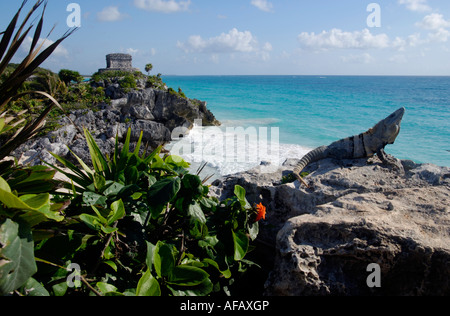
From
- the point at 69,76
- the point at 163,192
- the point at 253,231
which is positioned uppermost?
the point at 69,76

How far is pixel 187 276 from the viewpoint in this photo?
57.5 inches

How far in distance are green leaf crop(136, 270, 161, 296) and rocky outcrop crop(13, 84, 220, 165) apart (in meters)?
Answer: 10.1

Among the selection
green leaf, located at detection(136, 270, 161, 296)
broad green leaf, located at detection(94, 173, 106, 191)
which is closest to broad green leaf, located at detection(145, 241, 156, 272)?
green leaf, located at detection(136, 270, 161, 296)

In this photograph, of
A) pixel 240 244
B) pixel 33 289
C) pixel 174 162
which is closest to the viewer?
pixel 33 289

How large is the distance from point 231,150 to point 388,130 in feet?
31.4

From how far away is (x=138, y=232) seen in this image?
171cm

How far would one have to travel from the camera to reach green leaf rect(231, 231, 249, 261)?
1737mm

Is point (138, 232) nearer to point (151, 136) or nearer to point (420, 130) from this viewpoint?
point (151, 136)

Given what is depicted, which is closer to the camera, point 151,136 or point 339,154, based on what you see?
point 339,154

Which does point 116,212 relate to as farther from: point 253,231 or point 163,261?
point 253,231

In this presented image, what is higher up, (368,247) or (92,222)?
(92,222)

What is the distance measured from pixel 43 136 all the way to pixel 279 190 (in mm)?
13020

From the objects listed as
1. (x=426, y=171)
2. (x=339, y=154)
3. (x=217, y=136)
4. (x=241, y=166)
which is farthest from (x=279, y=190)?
(x=217, y=136)

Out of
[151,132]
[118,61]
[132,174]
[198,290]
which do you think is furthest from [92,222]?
[118,61]
